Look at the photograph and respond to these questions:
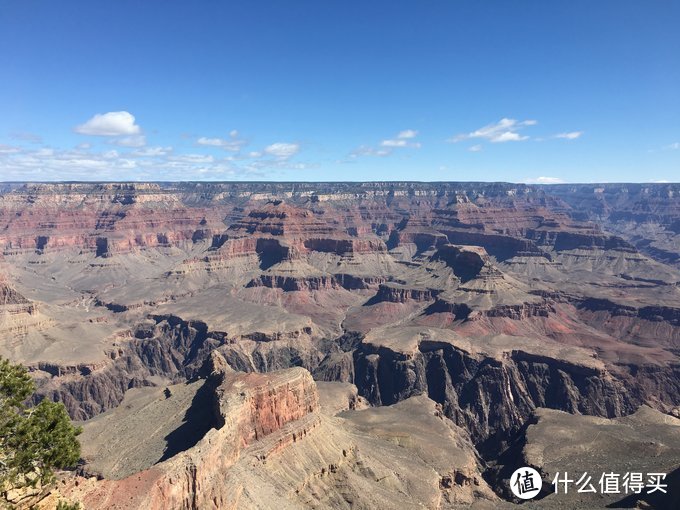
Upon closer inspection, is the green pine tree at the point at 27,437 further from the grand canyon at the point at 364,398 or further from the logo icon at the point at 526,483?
the logo icon at the point at 526,483

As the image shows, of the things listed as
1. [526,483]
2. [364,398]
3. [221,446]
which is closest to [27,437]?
[221,446]

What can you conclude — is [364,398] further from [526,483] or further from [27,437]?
[27,437]

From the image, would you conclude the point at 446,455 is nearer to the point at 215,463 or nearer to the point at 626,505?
the point at 626,505

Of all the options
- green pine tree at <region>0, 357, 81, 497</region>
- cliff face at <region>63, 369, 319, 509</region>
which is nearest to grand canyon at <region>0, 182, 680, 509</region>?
cliff face at <region>63, 369, 319, 509</region>

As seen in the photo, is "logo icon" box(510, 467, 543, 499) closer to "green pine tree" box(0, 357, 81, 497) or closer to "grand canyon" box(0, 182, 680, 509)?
"grand canyon" box(0, 182, 680, 509)

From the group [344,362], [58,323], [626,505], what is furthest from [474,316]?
[58,323]

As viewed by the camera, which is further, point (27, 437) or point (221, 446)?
point (221, 446)

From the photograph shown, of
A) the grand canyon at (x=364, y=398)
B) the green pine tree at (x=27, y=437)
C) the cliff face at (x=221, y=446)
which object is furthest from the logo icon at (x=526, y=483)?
the green pine tree at (x=27, y=437)
